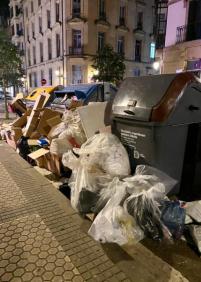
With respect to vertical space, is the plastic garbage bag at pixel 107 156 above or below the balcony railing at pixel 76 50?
below

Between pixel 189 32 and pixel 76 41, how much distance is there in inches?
526

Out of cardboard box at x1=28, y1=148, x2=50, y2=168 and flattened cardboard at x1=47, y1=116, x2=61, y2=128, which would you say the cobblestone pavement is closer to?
cardboard box at x1=28, y1=148, x2=50, y2=168

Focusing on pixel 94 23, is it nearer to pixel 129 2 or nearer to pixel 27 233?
pixel 129 2

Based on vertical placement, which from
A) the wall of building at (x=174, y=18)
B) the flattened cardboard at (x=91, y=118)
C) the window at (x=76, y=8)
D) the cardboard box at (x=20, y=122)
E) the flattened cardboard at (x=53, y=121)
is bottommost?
the cardboard box at (x=20, y=122)

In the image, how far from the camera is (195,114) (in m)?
2.85

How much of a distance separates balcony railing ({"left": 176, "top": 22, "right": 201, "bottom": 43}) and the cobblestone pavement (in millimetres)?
10494

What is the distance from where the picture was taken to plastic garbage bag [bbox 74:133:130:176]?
8.89ft

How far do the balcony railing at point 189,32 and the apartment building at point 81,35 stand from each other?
10.9 metres

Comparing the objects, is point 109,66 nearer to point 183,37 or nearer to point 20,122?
point 183,37

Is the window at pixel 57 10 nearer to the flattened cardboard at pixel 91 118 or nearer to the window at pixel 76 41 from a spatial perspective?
the window at pixel 76 41

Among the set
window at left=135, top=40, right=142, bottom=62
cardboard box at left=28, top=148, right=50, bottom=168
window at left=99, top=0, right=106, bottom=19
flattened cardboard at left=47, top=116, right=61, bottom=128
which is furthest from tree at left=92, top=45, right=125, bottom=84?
cardboard box at left=28, top=148, right=50, bottom=168

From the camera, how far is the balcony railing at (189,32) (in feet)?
35.6

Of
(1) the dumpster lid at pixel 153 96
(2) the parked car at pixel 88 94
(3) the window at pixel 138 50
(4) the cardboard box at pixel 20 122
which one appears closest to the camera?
(1) the dumpster lid at pixel 153 96

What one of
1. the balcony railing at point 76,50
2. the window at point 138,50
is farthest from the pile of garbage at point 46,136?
the window at point 138,50
